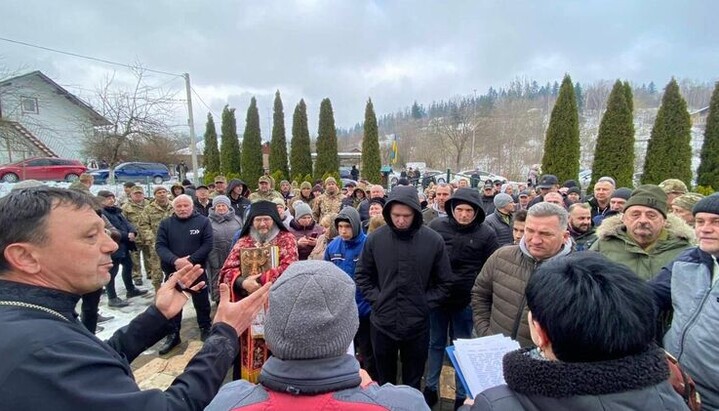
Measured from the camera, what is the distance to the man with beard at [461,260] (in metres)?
3.61

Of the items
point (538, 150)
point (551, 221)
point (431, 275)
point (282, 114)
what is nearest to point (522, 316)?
point (551, 221)

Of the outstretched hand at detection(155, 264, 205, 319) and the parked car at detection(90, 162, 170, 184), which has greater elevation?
the parked car at detection(90, 162, 170, 184)

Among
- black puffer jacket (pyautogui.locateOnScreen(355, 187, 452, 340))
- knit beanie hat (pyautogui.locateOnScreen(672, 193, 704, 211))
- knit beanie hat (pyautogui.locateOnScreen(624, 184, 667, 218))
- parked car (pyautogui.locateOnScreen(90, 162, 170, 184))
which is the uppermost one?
parked car (pyautogui.locateOnScreen(90, 162, 170, 184))

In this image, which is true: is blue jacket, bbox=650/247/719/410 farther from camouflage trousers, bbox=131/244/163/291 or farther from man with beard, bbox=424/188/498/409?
camouflage trousers, bbox=131/244/163/291

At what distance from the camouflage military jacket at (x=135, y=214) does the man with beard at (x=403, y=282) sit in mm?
4922

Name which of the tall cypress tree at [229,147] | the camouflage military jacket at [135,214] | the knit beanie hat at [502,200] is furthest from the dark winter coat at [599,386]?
the tall cypress tree at [229,147]

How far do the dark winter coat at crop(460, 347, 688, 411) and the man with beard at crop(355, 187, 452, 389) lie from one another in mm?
1945

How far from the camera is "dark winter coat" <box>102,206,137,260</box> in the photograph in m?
5.67

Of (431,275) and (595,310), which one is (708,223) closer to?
(595,310)

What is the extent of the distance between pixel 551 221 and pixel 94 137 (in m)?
21.5

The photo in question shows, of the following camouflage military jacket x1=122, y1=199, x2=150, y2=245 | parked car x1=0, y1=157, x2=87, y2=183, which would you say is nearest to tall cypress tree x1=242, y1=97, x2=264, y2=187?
parked car x1=0, y1=157, x2=87, y2=183

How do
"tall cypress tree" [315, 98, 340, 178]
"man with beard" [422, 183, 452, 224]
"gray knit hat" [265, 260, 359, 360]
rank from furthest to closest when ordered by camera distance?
1. "tall cypress tree" [315, 98, 340, 178]
2. "man with beard" [422, 183, 452, 224]
3. "gray knit hat" [265, 260, 359, 360]

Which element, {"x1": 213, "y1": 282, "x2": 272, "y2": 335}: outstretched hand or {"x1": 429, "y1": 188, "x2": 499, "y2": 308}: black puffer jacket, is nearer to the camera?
{"x1": 213, "y1": 282, "x2": 272, "y2": 335}: outstretched hand

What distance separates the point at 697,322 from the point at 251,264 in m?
3.06
